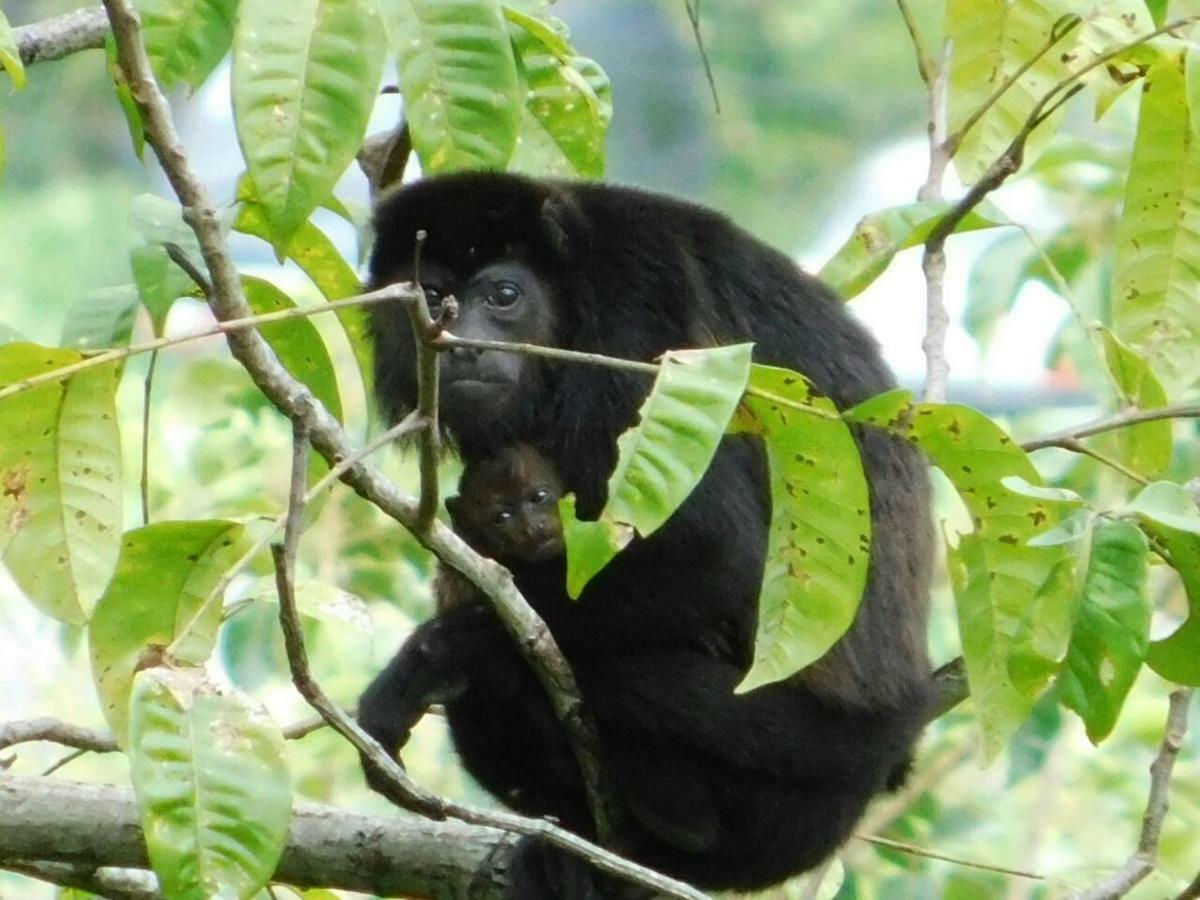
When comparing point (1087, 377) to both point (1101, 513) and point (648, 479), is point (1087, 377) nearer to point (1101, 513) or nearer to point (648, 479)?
point (1101, 513)

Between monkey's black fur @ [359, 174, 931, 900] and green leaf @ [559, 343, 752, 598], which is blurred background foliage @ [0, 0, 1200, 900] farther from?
green leaf @ [559, 343, 752, 598]

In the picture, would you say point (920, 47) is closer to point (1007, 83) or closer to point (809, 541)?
point (1007, 83)

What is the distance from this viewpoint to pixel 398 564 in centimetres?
446

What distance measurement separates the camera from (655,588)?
8.94 feet

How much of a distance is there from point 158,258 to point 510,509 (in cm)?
86

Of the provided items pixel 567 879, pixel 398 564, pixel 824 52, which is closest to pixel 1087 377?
pixel 398 564

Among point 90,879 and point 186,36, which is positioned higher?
point 186,36

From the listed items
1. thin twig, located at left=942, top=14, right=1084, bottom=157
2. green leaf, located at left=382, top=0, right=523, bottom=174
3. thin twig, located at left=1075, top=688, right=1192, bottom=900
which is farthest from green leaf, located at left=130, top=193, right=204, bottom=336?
thin twig, located at left=1075, top=688, right=1192, bottom=900

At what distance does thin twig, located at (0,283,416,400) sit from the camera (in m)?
1.48

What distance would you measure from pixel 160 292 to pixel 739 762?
1.14 meters

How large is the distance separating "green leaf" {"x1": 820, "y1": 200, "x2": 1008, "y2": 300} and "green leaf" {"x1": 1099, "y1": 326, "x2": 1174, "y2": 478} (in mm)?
425

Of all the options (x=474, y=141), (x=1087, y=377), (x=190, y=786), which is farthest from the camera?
(x=1087, y=377)

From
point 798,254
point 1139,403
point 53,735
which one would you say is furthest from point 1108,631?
point 798,254

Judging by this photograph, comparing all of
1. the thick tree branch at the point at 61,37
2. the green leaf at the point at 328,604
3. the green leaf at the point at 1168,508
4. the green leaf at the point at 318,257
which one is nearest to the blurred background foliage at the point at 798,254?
the green leaf at the point at 328,604
